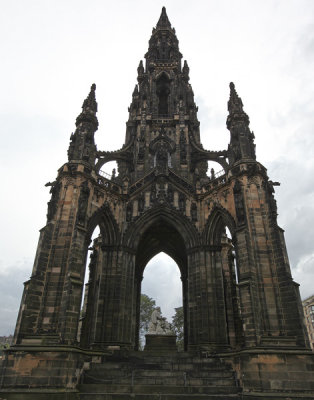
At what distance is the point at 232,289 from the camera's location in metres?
18.5

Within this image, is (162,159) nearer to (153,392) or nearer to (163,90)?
(163,90)

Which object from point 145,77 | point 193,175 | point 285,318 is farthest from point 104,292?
point 145,77

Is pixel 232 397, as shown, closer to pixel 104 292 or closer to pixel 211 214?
→ pixel 104 292

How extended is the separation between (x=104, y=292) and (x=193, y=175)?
10.6 meters

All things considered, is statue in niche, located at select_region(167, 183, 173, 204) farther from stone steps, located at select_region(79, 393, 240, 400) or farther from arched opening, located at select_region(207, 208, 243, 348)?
stone steps, located at select_region(79, 393, 240, 400)

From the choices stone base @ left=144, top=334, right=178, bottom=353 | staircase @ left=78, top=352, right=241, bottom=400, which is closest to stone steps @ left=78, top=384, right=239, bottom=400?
staircase @ left=78, top=352, right=241, bottom=400

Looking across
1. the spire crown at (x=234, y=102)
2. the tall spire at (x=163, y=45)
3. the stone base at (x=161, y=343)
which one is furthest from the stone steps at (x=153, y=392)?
the tall spire at (x=163, y=45)

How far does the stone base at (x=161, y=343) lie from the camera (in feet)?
53.8

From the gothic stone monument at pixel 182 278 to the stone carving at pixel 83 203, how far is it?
0.18 feet

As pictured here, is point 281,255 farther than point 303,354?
Yes

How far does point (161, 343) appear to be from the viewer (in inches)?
655

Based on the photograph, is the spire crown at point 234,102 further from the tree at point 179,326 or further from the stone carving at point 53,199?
the tree at point 179,326

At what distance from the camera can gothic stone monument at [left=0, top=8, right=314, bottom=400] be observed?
443 inches

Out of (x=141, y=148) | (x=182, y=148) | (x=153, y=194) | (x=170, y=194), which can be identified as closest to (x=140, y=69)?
(x=141, y=148)
